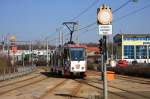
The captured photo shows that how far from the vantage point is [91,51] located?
162500mm

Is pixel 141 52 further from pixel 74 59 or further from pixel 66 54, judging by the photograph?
pixel 74 59

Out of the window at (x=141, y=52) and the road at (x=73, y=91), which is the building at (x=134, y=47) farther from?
the road at (x=73, y=91)

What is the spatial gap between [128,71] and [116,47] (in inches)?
2810

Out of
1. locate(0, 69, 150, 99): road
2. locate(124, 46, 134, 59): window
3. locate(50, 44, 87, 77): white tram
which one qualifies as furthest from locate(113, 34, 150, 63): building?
locate(0, 69, 150, 99): road

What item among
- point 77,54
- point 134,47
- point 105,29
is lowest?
point 77,54

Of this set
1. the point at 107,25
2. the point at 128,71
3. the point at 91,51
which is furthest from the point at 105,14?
the point at 91,51

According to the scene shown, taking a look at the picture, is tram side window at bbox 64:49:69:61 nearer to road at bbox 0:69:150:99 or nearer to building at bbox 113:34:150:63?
road at bbox 0:69:150:99

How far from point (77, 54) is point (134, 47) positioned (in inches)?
3111

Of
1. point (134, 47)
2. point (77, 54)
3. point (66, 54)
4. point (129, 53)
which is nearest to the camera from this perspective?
point (77, 54)

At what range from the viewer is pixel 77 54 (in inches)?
1670

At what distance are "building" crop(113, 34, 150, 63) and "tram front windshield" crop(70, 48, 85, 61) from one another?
258 ft

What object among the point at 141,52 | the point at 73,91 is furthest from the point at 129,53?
the point at 73,91

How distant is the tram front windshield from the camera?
139 ft

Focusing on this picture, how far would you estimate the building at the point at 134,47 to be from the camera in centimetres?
12025
